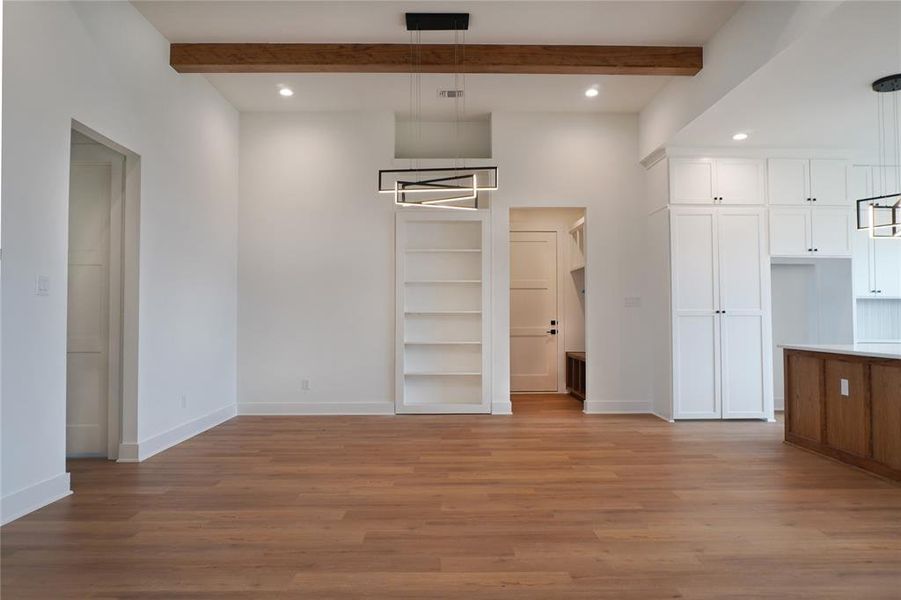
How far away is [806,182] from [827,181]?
0.77 ft

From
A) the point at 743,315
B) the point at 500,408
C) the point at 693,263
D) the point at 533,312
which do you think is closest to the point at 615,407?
the point at 500,408

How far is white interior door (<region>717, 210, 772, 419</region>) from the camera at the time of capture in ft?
19.9

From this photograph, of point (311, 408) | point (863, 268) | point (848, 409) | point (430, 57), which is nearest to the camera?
point (848, 409)

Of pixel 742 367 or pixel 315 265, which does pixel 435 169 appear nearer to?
pixel 315 265

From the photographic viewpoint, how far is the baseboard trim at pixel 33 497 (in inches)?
120

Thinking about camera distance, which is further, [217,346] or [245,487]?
[217,346]

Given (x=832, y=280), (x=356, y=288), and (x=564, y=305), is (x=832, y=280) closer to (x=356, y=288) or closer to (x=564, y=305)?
(x=564, y=305)

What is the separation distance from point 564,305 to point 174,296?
5.63 metres

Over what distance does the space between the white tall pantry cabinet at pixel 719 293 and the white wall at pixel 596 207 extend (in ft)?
1.96

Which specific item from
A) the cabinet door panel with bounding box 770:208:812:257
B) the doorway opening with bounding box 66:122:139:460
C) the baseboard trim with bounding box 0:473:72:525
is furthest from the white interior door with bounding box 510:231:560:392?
the baseboard trim with bounding box 0:473:72:525

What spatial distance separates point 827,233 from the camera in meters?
6.12

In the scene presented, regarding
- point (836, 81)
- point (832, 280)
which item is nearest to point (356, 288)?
point (836, 81)

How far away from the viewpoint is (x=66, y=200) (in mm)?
3645

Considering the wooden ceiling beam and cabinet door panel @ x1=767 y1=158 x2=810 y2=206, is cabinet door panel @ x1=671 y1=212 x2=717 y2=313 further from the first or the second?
the wooden ceiling beam
